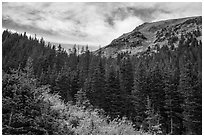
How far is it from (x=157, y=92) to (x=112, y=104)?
8.14 meters

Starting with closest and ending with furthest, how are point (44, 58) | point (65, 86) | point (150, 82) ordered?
1. point (150, 82)
2. point (65, 86)
3. point (44, 58)

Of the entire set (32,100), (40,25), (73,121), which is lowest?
(73,121)

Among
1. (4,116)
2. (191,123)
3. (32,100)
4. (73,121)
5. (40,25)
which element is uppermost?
(40,25)

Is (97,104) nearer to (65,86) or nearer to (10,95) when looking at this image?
(65,86)

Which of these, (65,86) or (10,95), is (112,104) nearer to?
(65,86)

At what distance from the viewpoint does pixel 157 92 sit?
35188mm

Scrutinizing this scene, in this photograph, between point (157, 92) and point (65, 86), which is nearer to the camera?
point (157, 92)

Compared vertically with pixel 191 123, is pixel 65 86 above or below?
above

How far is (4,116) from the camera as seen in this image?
948cm

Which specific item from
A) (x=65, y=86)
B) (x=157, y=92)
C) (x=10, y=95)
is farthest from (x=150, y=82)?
(x=10, y=95)

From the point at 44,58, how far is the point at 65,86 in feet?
140

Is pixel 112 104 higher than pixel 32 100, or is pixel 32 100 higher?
pixel 32 100

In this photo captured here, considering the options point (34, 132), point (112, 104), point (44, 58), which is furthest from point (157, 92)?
point (44, 58)

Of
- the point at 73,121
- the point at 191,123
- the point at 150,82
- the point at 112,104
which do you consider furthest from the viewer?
the point at 150,82
